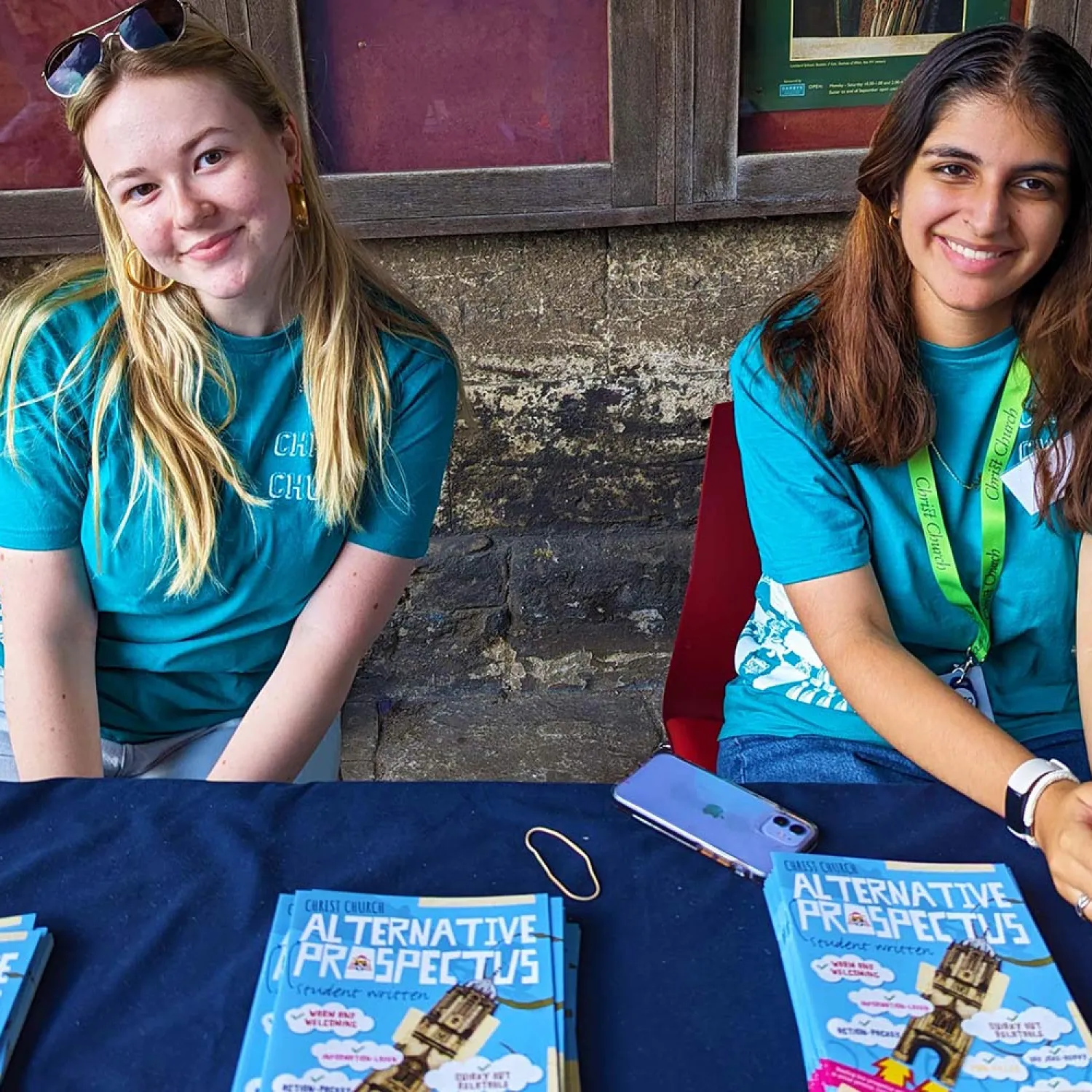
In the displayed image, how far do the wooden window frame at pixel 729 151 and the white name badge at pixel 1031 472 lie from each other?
4.90 feet

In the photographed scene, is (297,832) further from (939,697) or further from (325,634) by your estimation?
(939,697)

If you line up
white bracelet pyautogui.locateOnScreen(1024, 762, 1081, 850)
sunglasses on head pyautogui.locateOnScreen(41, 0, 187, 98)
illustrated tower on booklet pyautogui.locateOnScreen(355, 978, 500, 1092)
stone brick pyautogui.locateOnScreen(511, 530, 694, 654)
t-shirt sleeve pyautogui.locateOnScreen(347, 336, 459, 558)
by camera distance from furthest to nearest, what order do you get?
stone brick pyautogui.locateOnScreen(511, 530, 694, 654) < t-shirt sleeve pyautogui.locateOnScreen(347, 336, 459, 558) < sunglasses on head pyautogui.locateOnScreen(41, 0, 187, 98) < white bracelet pyautogui.locateOnScreen(1024, 762, 1081, 850) < illustrated tower on booklet pyautogui.locateOnScreen(355, 978, 500, 1092)

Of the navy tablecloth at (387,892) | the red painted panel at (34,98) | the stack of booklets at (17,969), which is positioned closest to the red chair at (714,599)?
the navy tablecloth at (387,892)

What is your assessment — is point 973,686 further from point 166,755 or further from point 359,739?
point 359,739

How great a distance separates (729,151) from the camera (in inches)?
115

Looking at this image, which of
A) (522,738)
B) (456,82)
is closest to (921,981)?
(522,738)

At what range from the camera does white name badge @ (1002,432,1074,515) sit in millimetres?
1685

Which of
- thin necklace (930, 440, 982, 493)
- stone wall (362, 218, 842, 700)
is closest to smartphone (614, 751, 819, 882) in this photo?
thin necklace (930, 440, 982, 493)

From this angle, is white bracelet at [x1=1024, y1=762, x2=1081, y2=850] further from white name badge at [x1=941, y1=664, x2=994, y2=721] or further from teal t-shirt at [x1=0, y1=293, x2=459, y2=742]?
teal t-shirt at [x1=0, y1=293, x2=459, y2=742]

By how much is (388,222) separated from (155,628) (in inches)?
58.9

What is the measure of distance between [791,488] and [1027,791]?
1.93 ft

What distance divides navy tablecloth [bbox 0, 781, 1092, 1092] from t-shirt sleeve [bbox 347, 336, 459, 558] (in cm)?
59

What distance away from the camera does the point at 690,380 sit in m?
3.23

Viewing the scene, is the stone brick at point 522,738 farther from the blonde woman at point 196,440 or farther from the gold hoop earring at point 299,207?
the gold hoop earring at point 299,207
